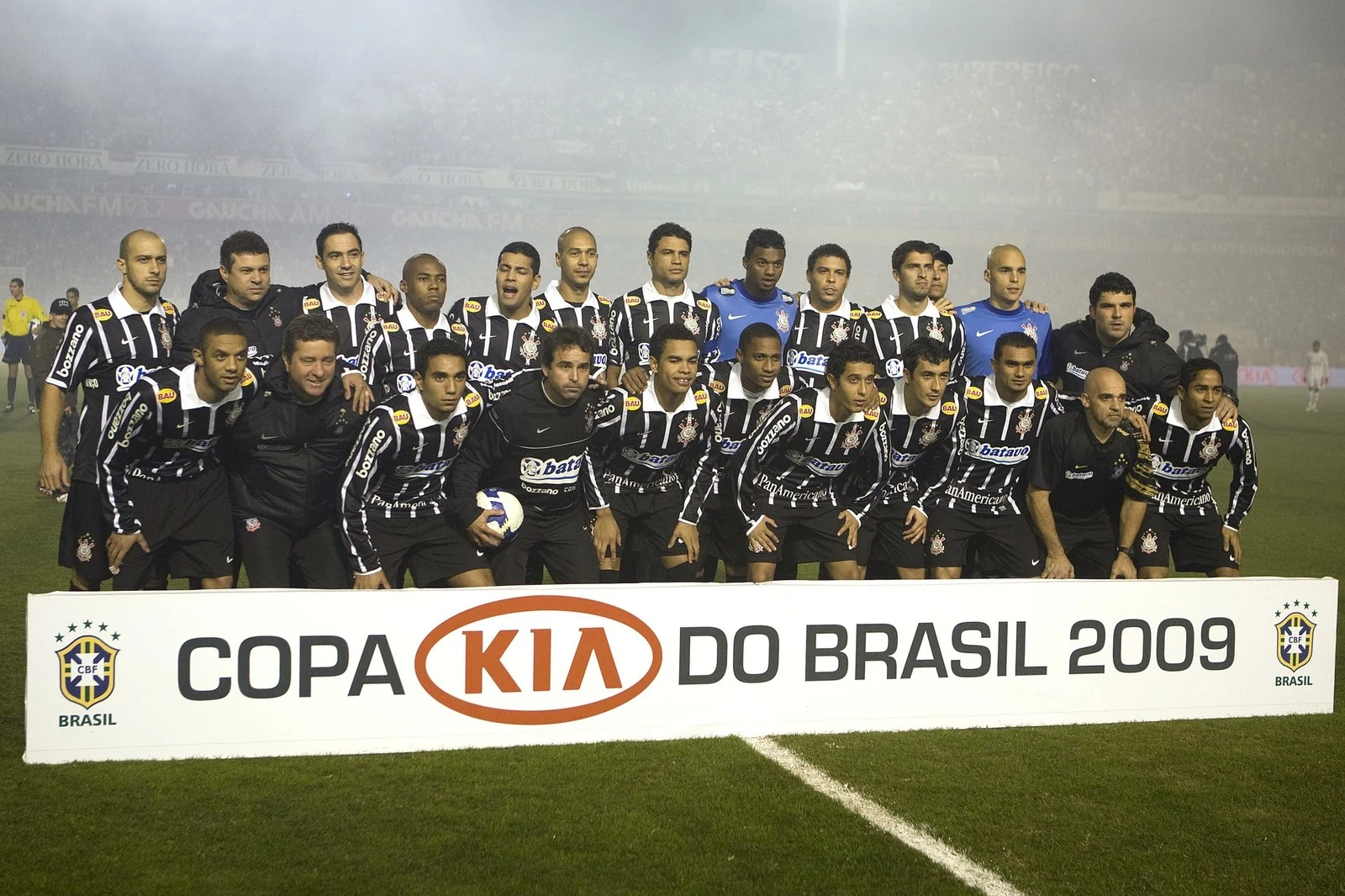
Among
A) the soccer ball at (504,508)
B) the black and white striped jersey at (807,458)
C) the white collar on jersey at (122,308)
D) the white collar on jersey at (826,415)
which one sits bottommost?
the soccer ball at (504,508)

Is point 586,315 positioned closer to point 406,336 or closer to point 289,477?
point 406,336

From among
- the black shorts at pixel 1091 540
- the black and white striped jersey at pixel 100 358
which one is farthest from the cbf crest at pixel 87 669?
the black shorts at pixel 1091 540

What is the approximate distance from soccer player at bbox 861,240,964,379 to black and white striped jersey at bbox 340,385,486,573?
245 cm

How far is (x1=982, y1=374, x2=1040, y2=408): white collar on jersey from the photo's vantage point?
6.22 meters

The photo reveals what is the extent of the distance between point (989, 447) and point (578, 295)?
248 centimetres

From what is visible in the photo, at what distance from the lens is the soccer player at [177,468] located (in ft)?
17.1

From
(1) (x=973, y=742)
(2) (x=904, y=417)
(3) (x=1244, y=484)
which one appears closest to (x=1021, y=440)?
(2) (x=904, y=417)

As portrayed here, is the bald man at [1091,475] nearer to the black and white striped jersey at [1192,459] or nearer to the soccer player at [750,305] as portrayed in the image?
the black and white striped jersey at [1192,459]

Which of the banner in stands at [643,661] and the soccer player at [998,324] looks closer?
the banner in stands at [643,661]

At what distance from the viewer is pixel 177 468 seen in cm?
552

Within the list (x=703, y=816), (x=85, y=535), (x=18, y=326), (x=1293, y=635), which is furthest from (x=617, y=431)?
(x=18, y=326)

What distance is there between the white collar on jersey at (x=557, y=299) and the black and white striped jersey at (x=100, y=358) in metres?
2.13

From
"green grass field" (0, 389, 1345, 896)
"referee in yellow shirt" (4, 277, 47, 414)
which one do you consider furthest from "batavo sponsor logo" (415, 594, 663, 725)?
"referee in yellow shirt" (4, 277, 47, 414)

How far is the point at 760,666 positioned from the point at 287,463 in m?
2.43
